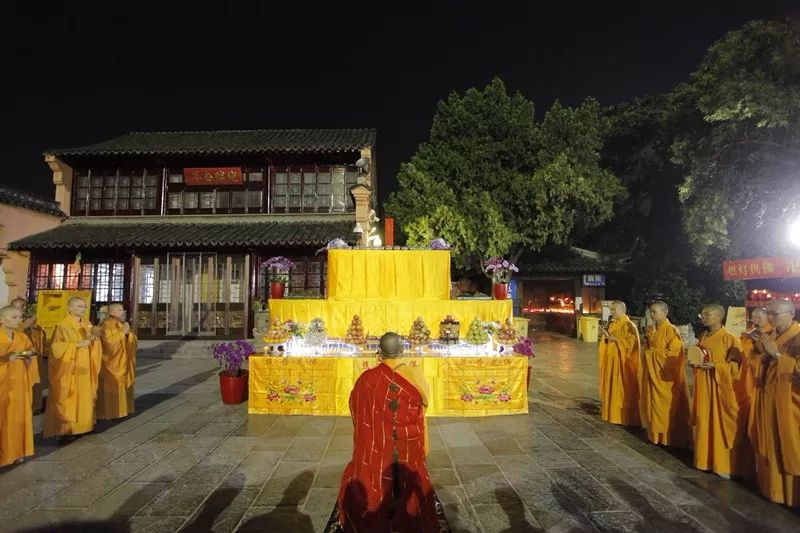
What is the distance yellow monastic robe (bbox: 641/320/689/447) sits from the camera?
19.2ft

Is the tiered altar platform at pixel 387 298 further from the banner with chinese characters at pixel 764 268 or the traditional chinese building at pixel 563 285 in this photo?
the traditional chinese building at pixel 563 285

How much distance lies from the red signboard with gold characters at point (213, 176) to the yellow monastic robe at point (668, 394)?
613 inches

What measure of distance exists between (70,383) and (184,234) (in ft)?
33.6

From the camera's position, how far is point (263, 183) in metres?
17.1

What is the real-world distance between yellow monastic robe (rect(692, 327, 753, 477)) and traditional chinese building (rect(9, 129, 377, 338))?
11695 millimetres

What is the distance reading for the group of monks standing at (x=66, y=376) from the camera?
5.12 metres

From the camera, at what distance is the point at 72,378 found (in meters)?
6.20

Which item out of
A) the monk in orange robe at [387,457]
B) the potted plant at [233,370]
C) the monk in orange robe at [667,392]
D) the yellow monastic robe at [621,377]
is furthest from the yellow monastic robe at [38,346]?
the monk in orange robe at [667,392]

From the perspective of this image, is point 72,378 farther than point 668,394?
Yes

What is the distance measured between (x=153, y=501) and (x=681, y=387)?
671cm

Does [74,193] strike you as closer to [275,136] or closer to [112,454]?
[275,136]

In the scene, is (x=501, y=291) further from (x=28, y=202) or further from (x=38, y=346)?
(x=28, y=202)

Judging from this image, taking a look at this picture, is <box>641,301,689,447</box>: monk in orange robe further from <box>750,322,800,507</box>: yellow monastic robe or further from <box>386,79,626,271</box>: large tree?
<box>386,79,626,271</box>: large tree

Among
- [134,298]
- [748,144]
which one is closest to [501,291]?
[748,144]
